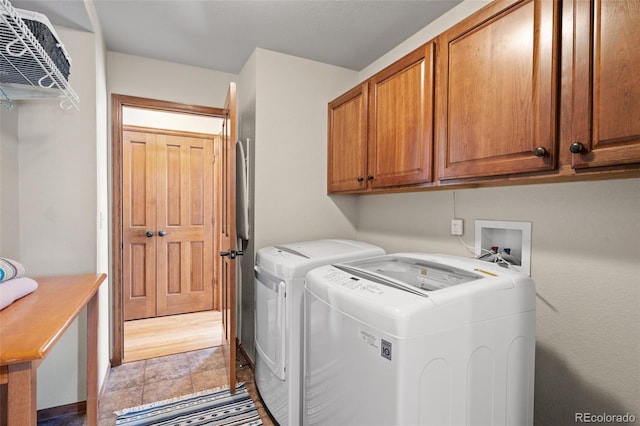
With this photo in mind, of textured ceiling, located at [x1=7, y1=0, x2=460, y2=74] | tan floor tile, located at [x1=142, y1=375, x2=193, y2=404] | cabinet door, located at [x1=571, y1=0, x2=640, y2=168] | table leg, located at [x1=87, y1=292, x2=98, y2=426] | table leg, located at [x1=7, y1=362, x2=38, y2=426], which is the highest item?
textured ceiling, located at [x1=7, y1=0, x2=460, y2=74]

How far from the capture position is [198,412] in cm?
192

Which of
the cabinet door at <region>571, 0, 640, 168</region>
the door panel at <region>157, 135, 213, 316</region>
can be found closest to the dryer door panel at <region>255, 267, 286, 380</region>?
the cabinet door at <region>571, 0, 640, 168</region>

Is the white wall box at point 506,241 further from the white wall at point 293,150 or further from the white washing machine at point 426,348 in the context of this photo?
the white wall at point 293,150

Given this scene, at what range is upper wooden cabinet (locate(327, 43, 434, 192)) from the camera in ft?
5.27

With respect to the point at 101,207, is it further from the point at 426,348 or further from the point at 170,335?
the point at 426,348

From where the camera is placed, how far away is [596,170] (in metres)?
0.99

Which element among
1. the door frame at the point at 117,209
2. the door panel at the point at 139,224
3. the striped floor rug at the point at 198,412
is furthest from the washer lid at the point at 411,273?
the door panel at the point at 139,224

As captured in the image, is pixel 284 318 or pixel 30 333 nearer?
pixel 30 333

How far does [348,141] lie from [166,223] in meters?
2.43

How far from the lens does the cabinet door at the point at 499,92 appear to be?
1096 millimetres

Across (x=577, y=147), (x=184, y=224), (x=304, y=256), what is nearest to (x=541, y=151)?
(x=577, y=147)

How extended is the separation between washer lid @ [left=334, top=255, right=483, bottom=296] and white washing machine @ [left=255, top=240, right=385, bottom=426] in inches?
9.4

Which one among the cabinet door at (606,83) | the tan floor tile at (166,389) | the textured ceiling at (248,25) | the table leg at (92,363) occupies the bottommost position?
the tan floor tile at (166,389)

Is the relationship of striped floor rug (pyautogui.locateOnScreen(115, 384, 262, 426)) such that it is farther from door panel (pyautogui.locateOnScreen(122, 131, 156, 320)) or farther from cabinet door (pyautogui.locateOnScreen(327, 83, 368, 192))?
door panel (pyautogui.locateOnScreen(122, 131, 156, 320))
